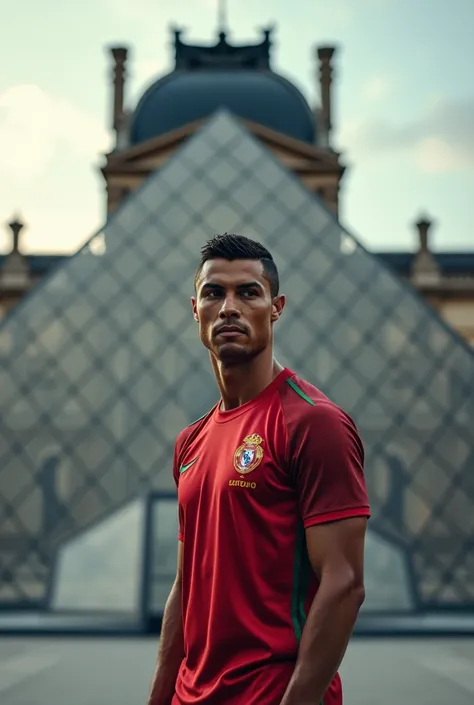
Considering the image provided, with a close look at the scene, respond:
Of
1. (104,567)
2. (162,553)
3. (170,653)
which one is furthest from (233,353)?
(104,567)

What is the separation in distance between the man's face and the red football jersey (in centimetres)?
16

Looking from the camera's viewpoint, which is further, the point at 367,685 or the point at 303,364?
the point at 303,364

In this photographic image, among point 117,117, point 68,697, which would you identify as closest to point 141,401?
point 68,697

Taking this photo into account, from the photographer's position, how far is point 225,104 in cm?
3666

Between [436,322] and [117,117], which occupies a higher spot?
[117,117]

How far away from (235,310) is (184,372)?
10567 millimetres

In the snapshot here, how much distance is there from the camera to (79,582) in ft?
35.7

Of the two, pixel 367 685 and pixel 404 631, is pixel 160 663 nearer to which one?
pixel 367 685

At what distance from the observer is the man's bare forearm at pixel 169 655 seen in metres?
1.98

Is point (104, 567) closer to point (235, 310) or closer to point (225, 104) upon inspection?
point (235, 310)

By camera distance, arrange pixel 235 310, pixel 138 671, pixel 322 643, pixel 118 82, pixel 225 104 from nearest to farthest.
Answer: pixel 322 643 < pixel 235 310 < pixel 138 671 < pixel 225 104 < pixel 118 82

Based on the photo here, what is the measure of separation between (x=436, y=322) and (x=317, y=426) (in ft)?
38.8

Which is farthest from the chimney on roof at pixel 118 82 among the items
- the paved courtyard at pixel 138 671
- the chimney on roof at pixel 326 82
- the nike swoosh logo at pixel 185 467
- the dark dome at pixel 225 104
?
the nike swoosh logo at pixel 185 467

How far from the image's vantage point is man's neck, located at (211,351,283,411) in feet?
6.23
